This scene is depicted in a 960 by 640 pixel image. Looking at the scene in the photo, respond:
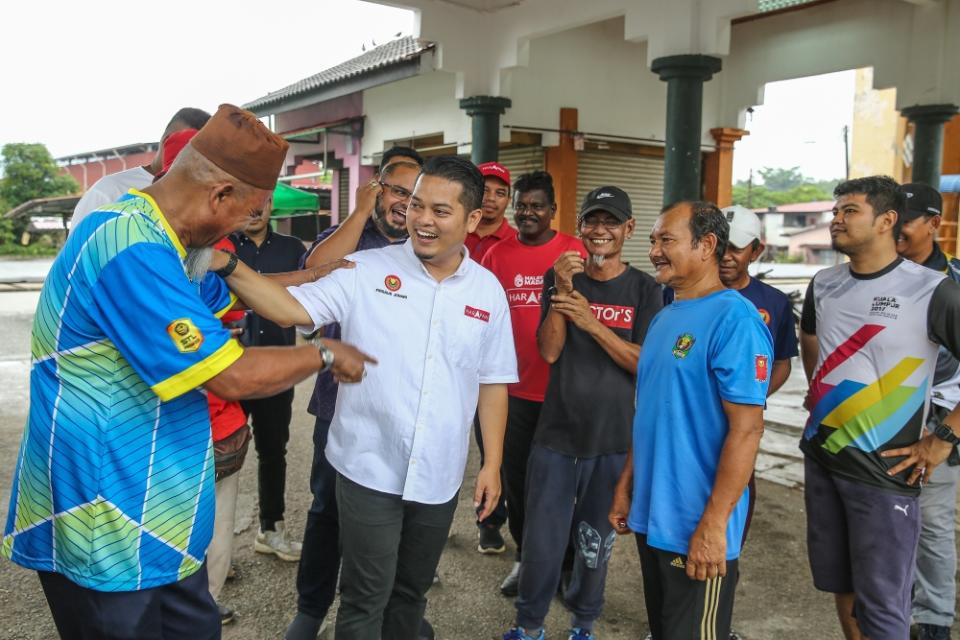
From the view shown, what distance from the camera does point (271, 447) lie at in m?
3.94

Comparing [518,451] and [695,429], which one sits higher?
[695,429]

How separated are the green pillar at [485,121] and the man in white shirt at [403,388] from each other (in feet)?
18.9

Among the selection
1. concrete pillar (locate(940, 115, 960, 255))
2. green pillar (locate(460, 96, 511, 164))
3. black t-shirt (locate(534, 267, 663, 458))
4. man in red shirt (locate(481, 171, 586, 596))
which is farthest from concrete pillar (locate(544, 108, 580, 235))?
black t-shirt (locate(534, 267, 663, 458))

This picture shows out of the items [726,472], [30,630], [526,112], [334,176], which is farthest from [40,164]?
[726,472]

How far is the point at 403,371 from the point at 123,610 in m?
1.05

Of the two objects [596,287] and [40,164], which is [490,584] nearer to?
[596,287]

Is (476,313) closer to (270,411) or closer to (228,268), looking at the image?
(228,268)

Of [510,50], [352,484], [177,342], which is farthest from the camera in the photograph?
[510,50]

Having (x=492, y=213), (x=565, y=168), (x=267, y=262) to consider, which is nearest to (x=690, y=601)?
(x=267, y=262)

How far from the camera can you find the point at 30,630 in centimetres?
327

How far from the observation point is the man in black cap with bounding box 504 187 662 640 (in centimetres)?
318

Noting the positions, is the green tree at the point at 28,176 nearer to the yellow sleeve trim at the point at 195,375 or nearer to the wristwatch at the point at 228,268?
the wristwatch at the point at 228,268

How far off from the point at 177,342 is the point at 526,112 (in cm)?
911

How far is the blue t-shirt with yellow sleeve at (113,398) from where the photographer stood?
1700 mm
